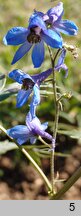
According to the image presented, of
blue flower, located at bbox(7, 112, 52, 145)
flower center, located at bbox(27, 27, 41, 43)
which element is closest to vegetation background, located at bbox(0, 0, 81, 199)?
blue flower, located at bbox(7, 112, 52, 145)

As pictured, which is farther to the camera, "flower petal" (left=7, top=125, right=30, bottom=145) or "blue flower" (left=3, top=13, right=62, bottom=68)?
"flower petal" (left=7, top=125, right=30, bottom=145)

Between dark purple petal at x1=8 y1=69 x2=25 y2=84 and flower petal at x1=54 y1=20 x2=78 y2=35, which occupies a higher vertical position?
flower petal at x1=54 y1=20 x2=78 y2=35

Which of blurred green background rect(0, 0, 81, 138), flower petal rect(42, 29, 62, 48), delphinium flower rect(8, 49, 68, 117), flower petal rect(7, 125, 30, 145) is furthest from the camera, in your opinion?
blurred green background rect(0, 0, 81, 138)

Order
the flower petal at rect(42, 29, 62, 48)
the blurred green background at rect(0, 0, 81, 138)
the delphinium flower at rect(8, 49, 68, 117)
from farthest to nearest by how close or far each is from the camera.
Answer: the blurred green background at rect(0, 0, 81, 138)
the delphinium flower at rect(8, 49, 68, 117)
the flower petal at rect(42, 29, 62, 48)

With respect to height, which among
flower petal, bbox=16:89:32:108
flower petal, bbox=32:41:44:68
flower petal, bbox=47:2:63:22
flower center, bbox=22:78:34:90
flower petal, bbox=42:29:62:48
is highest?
flower petal, bbox=47:2:63:22

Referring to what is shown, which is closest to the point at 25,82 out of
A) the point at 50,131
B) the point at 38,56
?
the point at 38,56

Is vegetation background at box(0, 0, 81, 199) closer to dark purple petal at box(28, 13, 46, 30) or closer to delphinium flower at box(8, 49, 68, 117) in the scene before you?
delphinium flower at box(8, 49, 68, 117)

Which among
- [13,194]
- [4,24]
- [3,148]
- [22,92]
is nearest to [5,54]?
[4,24]

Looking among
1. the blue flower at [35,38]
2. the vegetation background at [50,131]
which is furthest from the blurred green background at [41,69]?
the blue flower at [35,38]
